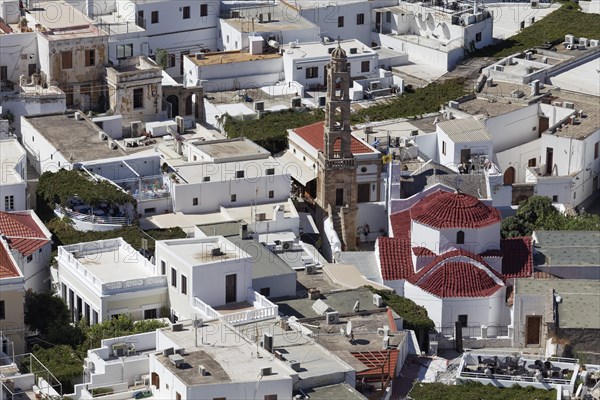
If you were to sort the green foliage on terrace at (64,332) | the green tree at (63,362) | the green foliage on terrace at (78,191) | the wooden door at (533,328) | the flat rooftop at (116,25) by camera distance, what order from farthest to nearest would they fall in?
the flat rooftop at (116,25) < the green foliage on terrace at (78,191) < the wooden door at (533,328) < the green foliage on terrace at (64,332) < the green tree at (63,362)

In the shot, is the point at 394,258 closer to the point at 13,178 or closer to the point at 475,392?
the point at 475,392

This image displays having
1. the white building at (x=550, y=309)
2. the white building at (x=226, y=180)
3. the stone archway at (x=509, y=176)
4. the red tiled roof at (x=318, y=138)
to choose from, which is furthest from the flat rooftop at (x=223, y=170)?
the white building at (x=550, y=309)

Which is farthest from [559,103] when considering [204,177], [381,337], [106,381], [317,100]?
[106,381]

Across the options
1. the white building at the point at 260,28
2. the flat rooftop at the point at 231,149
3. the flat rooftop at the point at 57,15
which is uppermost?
the flat rooftop at the point at 57,15

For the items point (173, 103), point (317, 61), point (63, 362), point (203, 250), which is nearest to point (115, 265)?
point (203, 250)

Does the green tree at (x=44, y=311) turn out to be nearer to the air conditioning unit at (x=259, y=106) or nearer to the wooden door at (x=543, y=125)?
the air conditioning unit at (x=259, y=106)

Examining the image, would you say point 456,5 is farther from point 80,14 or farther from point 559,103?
point 80,14
